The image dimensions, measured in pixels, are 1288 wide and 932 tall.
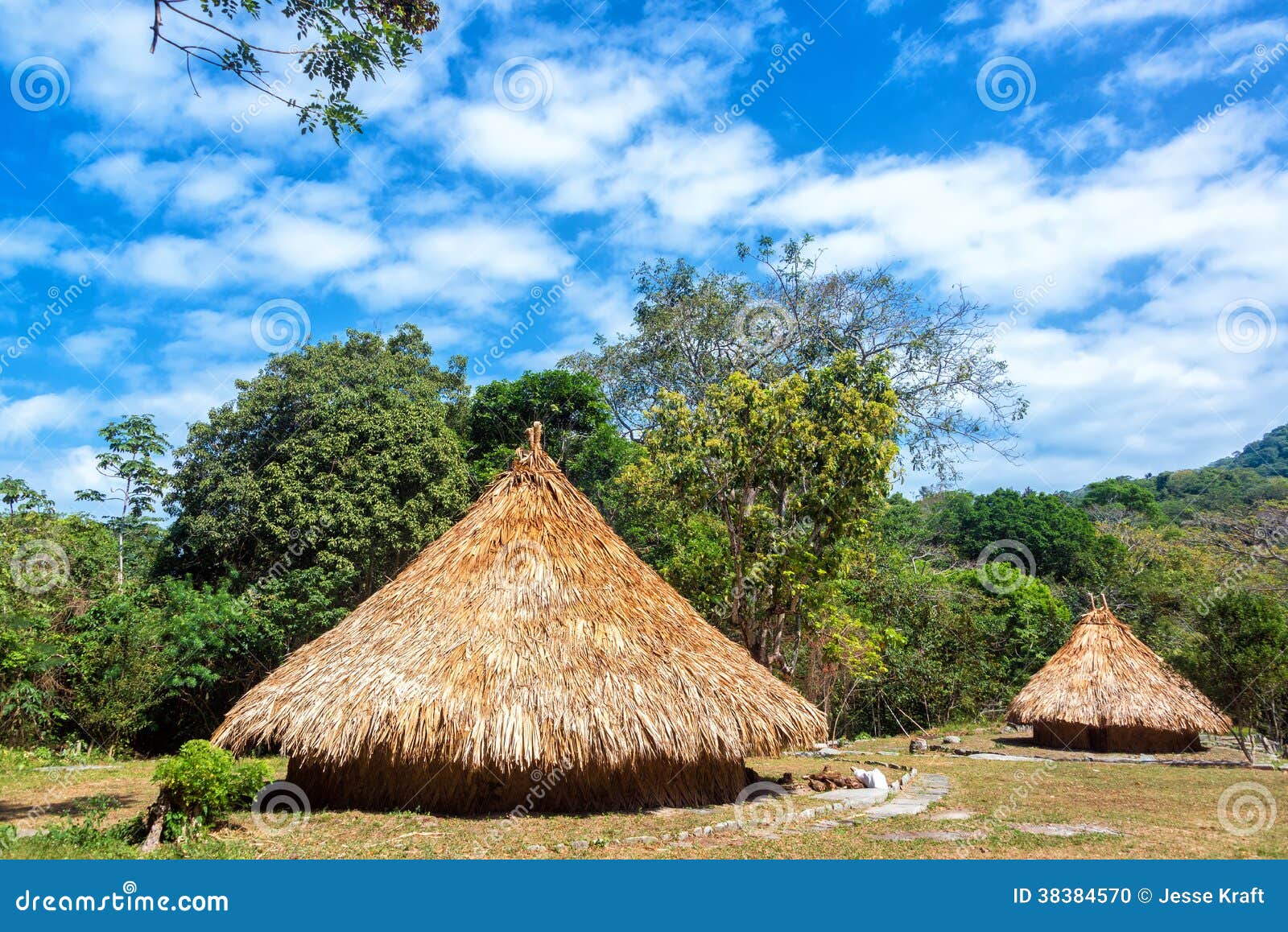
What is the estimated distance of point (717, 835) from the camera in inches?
306

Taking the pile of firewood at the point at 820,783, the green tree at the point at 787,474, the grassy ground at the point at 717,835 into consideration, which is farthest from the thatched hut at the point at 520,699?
the green tree at the point at 787,474

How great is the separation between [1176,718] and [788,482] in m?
8.22

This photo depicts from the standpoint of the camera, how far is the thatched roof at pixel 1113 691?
15.4 m

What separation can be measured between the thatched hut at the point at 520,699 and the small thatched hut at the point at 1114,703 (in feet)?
28.8

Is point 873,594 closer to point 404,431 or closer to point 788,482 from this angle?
point 788,482

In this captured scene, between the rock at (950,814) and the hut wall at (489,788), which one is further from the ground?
the hut wall at (489,788)

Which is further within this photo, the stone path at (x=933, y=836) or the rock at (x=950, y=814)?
the rock at (x=950, y=814)

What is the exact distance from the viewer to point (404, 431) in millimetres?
18844

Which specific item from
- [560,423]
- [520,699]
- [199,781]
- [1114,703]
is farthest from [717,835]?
[560,423]

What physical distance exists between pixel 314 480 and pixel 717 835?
12.6 m

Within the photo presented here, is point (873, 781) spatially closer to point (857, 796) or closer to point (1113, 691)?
point (857, 796)

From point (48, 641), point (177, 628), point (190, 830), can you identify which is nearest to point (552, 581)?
point (190, 830)

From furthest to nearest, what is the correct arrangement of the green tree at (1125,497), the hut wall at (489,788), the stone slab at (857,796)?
the green tree at (1125,497), the stone slab at (857,796), the hut wall at (489,788)

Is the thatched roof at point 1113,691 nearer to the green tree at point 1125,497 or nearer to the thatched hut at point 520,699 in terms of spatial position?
the thatched hut at point 520,699
